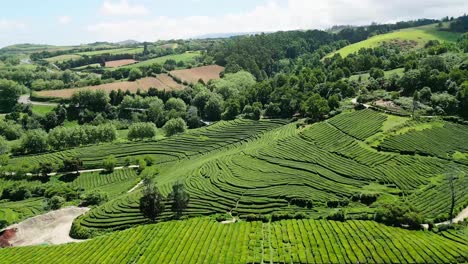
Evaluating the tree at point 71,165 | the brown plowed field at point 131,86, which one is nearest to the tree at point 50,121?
the brown plowed field at point 131,86

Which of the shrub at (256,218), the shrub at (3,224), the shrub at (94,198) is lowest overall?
the shrub at (3,224)

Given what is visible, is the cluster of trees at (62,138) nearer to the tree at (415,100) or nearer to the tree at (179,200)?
the tree at (179,200)

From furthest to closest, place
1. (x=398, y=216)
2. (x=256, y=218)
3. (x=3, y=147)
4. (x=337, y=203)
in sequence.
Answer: (x=3, y=147), (x=337, y=203), (x=256, y=218), (x=398, y=216)

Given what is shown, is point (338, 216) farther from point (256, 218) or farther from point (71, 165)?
point (71, 165)

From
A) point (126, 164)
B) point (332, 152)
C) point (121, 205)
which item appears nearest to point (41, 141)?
point (126, 164)

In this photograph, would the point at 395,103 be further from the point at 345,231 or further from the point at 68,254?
the point at 68,254

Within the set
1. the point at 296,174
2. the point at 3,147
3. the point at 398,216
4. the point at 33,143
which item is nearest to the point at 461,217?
the point at 398,216

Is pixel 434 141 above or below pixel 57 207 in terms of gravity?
above
